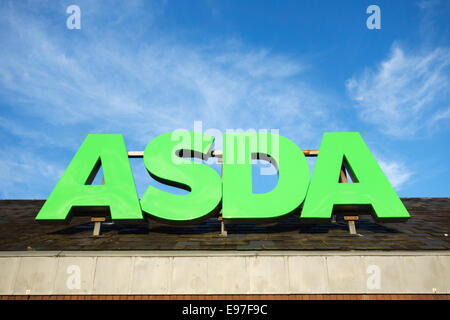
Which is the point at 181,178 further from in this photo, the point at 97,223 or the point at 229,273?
the point at 229,273

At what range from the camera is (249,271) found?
5.62 meters

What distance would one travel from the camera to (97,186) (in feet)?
26.5

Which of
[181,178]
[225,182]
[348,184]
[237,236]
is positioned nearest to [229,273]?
[237,236]

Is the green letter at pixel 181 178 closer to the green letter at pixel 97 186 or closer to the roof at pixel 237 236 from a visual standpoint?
the green letter at pixel 97 186

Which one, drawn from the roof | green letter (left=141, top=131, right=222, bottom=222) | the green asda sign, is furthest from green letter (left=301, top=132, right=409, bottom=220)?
green letter (left=141, top=131, right=222, bottom=222)

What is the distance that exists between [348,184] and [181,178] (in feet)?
16.7

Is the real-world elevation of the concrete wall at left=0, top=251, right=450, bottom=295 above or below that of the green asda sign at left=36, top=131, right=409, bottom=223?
below

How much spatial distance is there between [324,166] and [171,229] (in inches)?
213

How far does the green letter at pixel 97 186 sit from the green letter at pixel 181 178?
63 centimetres

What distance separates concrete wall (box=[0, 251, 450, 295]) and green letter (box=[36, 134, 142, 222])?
201 centimetres

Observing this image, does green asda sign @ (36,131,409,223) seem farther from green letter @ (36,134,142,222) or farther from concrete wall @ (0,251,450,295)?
concrete wall @ (0,251,450,295)

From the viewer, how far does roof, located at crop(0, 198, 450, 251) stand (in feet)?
22.3
